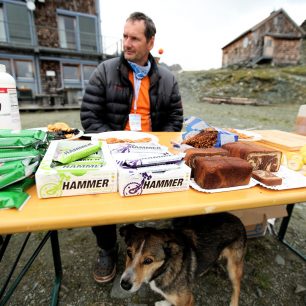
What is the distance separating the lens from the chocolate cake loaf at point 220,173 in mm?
970

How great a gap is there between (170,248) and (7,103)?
4.47 ft

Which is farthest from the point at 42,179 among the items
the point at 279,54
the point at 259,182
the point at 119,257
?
the point at 279,54

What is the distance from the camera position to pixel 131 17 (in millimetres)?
2762

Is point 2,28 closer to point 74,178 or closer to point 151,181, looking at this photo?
point 74,178

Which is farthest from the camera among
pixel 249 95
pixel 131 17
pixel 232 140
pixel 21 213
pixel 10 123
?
pixel 249 95

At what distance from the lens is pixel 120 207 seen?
827mm

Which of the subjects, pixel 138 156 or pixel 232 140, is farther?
pixel 232 140

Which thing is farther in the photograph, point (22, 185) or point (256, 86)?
point (256, 86)

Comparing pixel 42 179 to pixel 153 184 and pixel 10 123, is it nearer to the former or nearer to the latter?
pixel 153 184

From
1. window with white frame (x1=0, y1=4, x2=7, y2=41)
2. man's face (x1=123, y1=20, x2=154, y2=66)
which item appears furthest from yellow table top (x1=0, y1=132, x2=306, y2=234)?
window with white frame (x1=0, y1=4, x2=7, y2=41)

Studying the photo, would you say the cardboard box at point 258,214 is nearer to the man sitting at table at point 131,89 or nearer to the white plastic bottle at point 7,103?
the man sitting at table at point 131,89

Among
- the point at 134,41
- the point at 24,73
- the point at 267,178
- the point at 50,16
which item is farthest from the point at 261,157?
the point at 50,16

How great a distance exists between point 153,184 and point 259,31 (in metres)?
35.1

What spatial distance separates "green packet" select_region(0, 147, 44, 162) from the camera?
0.91m
